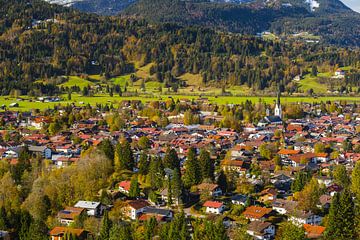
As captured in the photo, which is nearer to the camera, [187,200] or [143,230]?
[143,230]

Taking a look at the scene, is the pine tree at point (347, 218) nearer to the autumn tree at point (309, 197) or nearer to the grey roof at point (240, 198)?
the autumn tree at point (309, 197)

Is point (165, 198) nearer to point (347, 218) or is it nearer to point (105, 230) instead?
point (105, 230)

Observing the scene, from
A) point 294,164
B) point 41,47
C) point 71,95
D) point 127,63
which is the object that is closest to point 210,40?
point 127,63

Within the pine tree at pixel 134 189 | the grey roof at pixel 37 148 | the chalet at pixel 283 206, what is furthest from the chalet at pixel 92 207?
the grey roof at pixel 37 148

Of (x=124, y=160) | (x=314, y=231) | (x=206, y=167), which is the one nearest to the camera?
(x=314, y=231)

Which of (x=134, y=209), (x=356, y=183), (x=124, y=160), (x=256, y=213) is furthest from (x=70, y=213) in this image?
(x=356, y=183)

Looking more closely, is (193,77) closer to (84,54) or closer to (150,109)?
(84,54)
